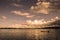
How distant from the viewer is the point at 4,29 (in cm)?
763

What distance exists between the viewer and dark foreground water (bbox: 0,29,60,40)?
7.62 meters

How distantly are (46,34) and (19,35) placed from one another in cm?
171

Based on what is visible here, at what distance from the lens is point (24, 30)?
7.67m

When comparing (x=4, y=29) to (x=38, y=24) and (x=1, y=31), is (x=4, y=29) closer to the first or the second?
(x=1, y=31)

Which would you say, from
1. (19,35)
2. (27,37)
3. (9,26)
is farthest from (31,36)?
(9,26)

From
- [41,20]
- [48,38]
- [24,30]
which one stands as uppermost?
[41,20]

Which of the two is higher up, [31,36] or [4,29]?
[4,29]

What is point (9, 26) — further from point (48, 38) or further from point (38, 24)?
point (48, 38)

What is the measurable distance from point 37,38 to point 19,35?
45.6 inches

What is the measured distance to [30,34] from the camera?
25.2 feet

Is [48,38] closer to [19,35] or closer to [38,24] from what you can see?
[38,24]

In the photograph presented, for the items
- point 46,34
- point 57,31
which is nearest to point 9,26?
point 46,34

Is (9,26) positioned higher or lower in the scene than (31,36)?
higher

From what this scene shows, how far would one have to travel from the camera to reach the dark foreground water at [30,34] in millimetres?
7617
